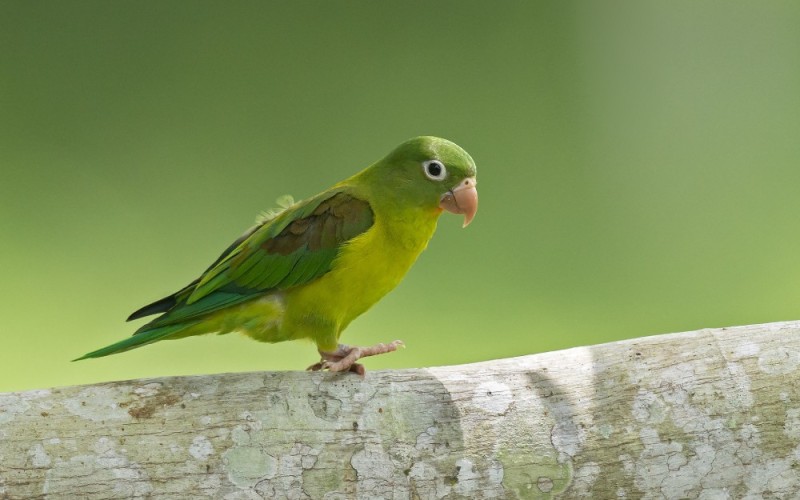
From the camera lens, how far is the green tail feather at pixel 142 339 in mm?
2293

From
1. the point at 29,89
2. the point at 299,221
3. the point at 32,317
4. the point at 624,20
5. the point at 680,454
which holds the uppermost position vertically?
the point at 624,20

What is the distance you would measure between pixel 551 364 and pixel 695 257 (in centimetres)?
218

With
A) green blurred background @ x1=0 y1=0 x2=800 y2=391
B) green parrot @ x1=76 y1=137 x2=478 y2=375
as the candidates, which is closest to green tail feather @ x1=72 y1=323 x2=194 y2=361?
green parrot @ x1=76 y1=137 x2=478 y2=375

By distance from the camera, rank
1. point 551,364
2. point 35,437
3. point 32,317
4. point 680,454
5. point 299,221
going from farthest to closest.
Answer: point 32,317 < point 299,221 < point 551,364 < point 680,454 < point 35,437

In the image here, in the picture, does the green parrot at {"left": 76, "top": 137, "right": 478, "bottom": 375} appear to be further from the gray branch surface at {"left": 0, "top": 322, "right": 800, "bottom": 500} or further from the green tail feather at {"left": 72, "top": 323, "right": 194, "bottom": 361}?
the gray branch surface at {"left": 0, "top": 322, "right": 800, "bottom": 500}

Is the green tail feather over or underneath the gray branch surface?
over

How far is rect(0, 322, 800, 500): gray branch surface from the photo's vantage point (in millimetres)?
1961

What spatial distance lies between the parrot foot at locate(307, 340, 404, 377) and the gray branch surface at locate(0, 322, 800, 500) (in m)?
0.09

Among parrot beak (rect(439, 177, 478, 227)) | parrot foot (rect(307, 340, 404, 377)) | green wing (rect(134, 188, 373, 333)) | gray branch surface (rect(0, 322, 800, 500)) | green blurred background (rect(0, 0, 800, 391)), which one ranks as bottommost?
gray branch surface (rect(0, 322, 800, 500))

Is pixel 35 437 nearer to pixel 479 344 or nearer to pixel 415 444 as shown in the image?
pixel 415 444

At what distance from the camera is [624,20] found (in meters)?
4.35

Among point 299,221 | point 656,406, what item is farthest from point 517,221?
point 656,406

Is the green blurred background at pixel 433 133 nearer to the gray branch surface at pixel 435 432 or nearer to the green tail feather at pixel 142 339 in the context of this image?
the green tail feather at pixel 142 339

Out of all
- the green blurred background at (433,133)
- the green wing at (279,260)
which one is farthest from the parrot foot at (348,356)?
the green blurred background at (433,133)
